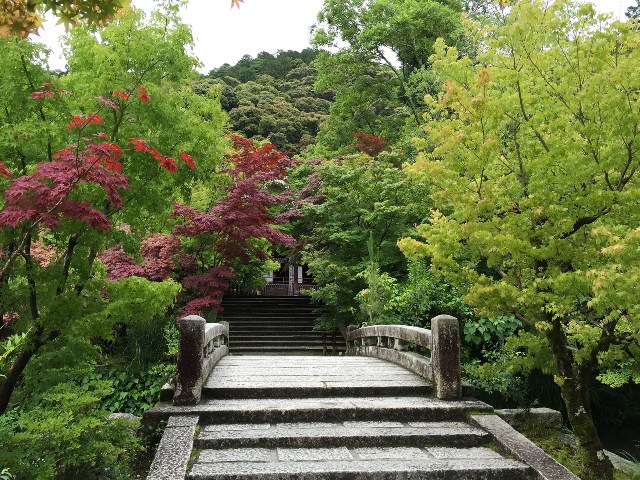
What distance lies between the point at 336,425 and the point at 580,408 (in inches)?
91.6

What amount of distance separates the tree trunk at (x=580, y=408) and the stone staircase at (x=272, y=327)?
926 cm

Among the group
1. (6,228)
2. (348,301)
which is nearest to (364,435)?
(6,228)

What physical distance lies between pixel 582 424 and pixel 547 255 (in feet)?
5.39

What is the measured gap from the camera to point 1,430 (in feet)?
11.9

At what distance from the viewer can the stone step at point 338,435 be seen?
14.0 ft

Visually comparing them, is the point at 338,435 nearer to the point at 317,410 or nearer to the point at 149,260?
the point at 317,410

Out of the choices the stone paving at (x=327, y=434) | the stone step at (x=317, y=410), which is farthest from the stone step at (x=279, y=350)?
the stone step at (x=317, y=410)

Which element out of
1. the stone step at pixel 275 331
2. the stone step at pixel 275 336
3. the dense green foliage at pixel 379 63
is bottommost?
the stone step at pixel 275 336

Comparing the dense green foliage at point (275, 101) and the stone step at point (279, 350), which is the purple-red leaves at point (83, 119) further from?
the dense green foliage at point (275, 101)

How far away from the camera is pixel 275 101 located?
3666 cm

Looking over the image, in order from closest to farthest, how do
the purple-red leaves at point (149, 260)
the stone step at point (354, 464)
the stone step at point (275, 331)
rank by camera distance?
the stone step at point (354, 464) → the purple-red leaves at point (149, 260) → the stone step at point (275, 331)

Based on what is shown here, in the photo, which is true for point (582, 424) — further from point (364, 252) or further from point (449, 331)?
point (364, 252)

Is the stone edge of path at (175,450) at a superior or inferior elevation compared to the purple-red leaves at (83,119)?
inferior

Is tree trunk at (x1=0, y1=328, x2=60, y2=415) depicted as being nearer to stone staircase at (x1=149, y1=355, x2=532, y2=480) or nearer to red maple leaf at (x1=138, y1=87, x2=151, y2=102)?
stone staircase at (x1=149, y1=355, x2=532, y2=480)
